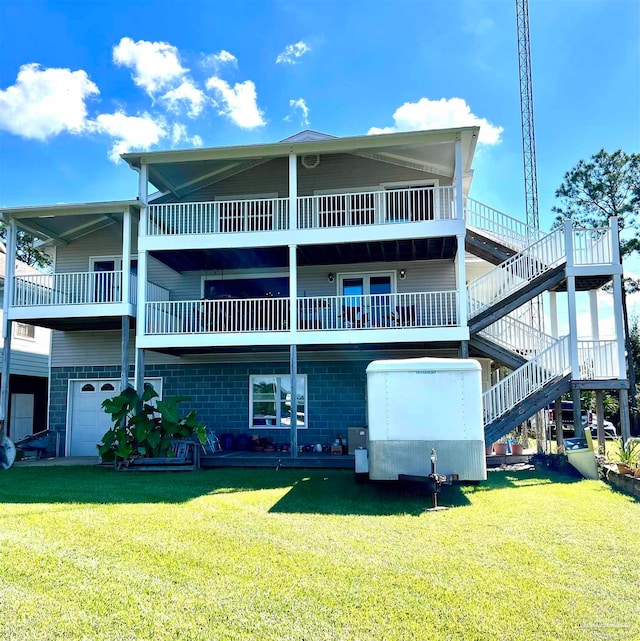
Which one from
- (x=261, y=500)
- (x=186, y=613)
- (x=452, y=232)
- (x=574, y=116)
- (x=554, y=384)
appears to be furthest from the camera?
(x=574, y=116)

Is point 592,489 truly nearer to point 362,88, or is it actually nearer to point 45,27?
point 362,88

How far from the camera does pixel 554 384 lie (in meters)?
11.6

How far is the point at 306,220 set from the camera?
593 inches

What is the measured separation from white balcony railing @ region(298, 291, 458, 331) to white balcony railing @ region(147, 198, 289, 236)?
2.42 m

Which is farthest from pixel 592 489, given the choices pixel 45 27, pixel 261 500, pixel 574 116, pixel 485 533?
pixel 45 27

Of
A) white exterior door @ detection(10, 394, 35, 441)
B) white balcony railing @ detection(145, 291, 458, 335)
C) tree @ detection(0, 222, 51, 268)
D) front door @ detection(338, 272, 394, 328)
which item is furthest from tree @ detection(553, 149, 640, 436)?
tree @ detection(0, 222, 51, 268)

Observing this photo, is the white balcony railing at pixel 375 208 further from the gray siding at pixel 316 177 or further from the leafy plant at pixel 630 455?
the leafy plant at pixel 630 455

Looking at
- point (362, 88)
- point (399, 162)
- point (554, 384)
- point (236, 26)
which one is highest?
point (236, 26)

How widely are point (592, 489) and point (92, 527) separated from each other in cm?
803

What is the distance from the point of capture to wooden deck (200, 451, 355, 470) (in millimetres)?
12117

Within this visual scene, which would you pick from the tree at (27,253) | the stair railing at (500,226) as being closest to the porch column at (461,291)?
the stair railing at (500,226)

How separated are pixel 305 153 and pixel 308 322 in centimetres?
428

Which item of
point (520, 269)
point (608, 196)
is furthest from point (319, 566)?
point (608, 196)

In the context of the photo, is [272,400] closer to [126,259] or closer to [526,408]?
[126,259]
